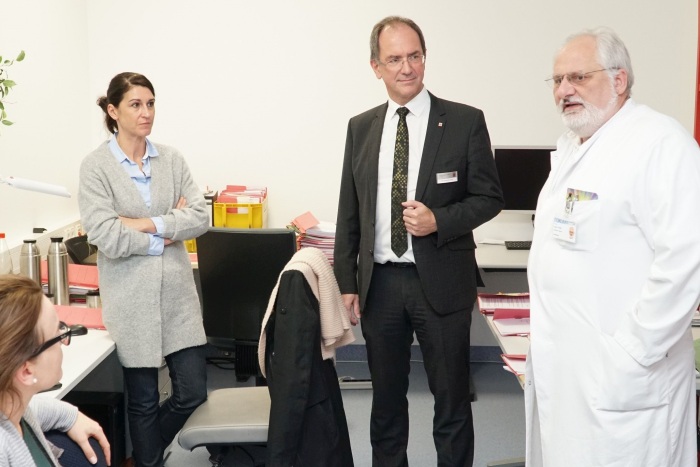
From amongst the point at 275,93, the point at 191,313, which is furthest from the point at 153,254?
the point at 275,93

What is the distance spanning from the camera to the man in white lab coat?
2045 millimetres

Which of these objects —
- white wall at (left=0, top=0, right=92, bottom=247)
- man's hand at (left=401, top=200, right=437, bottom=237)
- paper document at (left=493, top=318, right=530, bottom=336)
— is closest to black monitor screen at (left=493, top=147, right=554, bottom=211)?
paper document at (left=493, top=318, right=530, bottom=336)

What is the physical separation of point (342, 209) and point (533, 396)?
3.32 ft

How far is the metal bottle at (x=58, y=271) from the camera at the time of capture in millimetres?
3295

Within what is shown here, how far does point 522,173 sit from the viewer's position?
4.59 m

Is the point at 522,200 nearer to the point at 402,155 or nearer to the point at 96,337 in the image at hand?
the point at 402,155

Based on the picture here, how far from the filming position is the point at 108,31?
15.5 ft

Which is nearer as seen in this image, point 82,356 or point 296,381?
point 296,381

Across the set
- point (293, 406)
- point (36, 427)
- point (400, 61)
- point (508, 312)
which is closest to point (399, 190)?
point (400, 61)

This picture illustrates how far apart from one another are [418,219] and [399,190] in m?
0.17

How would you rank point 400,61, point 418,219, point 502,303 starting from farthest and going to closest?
point 502,303 → point 400,61 → point 418,219

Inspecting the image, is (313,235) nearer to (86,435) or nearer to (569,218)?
(569,218)

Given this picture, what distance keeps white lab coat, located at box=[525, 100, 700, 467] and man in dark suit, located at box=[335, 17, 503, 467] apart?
56 cm

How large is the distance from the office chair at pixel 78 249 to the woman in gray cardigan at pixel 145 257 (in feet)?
2.41
